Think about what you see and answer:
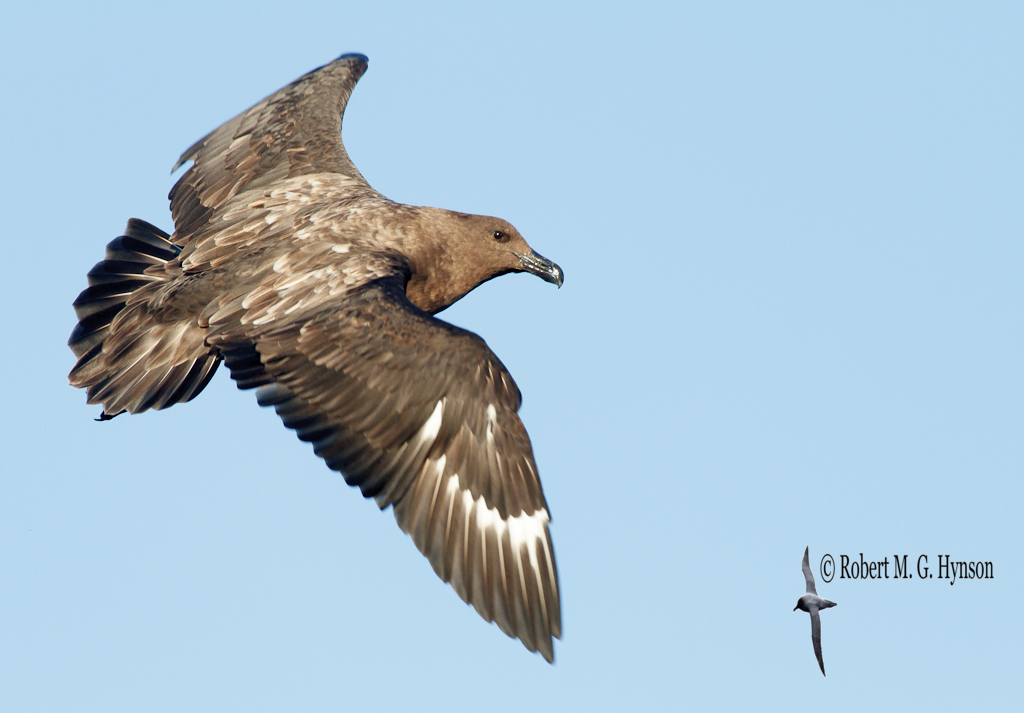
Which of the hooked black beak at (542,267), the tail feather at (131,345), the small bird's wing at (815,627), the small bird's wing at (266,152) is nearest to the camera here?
the tail feather at (131,345)

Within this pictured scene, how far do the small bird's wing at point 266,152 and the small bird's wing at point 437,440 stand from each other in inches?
89.9

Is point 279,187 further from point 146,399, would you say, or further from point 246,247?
point 146,399

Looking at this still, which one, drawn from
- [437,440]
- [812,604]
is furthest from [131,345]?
[812,604]

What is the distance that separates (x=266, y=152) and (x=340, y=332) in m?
2.82

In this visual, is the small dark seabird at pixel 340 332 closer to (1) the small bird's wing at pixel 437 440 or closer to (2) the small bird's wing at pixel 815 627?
(1) the small bird's wing at pixel 437 440

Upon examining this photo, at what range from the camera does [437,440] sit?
18.7 ft

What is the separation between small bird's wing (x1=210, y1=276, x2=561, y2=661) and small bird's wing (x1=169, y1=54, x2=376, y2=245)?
2.28m

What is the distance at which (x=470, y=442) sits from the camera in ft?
18.7

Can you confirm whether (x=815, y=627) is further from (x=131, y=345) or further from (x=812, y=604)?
(x=131, y=345)

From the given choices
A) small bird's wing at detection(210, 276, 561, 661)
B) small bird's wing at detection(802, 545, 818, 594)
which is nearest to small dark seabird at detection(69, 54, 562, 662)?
small bird's wing at detection(210, 276, 561, 661)

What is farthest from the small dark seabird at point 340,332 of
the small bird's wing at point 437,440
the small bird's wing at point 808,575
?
the small bird's wing at point 808,575

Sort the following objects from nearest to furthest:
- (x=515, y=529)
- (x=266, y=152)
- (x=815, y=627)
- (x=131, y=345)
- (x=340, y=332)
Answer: (x=515, y=529), (x=340, y=332), (x=131, y=345), (x=815, y=627), (x=266, y=152)

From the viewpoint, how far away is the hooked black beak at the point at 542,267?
780cm

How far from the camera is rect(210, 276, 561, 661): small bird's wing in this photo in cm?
550
